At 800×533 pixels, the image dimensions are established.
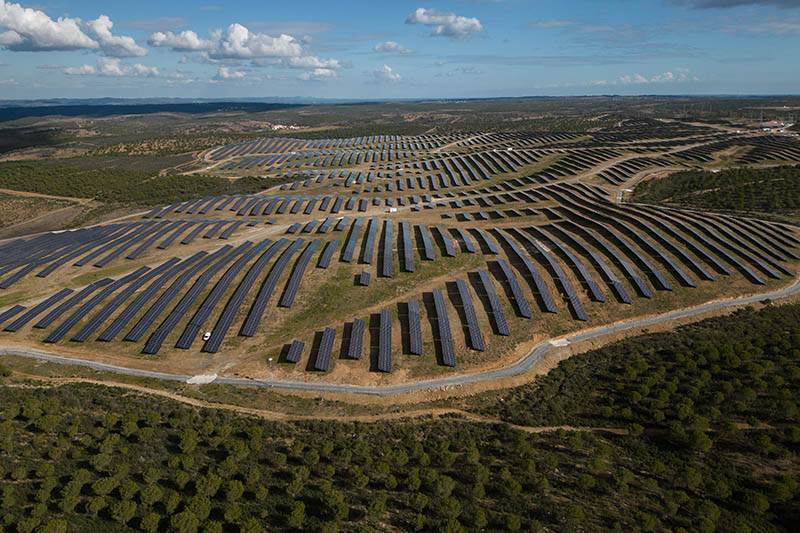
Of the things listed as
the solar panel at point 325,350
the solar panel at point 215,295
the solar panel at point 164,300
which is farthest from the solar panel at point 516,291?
the solar panel at point 164,300

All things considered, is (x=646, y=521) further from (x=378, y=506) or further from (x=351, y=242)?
(x=351, y=242)

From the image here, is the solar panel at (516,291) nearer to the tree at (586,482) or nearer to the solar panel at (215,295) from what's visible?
the tree at (586,482)

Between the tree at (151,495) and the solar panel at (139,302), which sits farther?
the solar panel at (139,302)

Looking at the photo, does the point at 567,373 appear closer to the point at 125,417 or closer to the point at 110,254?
the point at 125,417

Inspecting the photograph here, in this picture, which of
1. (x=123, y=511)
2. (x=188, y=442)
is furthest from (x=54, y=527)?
(x=188, y=442)

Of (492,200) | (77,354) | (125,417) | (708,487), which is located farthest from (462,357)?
Result: (492,200)

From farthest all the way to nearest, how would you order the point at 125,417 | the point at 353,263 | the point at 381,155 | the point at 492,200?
the point at 381,155
the point at 492,200
the point at 353,263
the point at 125,417
